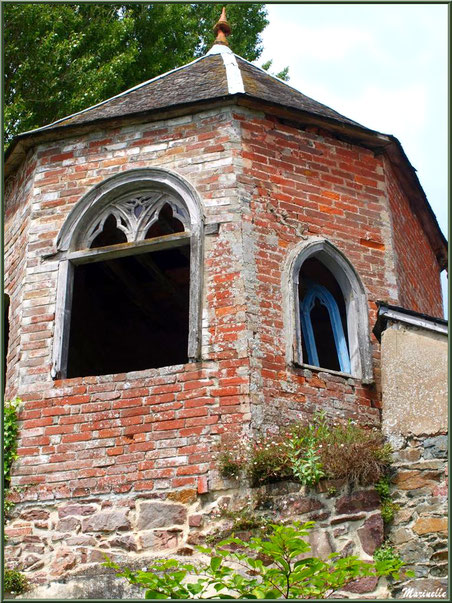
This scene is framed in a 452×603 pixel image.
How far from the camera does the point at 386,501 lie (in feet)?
28.7

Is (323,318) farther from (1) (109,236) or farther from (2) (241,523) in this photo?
(2) (241,523)

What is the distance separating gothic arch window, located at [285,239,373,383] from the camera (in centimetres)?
1029

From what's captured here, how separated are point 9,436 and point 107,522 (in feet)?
4.41

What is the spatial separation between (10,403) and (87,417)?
0.84 meters

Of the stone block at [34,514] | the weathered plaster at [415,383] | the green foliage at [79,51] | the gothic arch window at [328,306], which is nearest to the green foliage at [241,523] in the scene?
the weathered plaster at [415,383]

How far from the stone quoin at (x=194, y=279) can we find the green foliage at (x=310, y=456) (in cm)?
19

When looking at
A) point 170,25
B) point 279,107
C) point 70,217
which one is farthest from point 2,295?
point 170,25

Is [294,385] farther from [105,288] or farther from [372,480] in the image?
[105,288]

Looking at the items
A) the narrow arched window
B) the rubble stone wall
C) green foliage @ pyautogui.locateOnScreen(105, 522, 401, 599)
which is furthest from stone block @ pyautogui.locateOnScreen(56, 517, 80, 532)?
the narrow arched window

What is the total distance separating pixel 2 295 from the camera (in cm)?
1088

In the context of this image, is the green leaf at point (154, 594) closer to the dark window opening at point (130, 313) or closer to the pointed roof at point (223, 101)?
the pointed roof at point (223, 101)

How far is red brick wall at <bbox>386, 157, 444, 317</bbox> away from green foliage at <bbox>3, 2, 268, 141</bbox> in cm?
530

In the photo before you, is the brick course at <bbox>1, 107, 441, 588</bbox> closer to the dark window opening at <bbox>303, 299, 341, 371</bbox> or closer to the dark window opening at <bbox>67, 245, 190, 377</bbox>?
the dark window opening at <bbox>303, 299, 341, 371</bbox>

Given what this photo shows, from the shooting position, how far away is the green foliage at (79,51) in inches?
603
